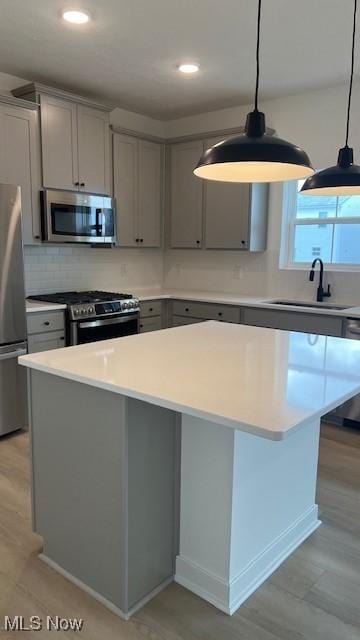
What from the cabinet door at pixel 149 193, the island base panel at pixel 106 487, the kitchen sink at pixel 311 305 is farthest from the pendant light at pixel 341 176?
the cabinet door at pixel 149 193

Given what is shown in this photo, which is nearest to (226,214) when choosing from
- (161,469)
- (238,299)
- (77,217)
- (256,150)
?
(238,299)

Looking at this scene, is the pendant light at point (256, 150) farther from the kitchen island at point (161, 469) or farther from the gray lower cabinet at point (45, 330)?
the gray lower cabinet at point (45, 330)

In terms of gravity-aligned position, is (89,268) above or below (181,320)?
above

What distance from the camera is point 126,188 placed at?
4.48 m

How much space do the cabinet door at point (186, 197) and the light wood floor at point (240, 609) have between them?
301 cm

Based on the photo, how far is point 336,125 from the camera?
395 cm

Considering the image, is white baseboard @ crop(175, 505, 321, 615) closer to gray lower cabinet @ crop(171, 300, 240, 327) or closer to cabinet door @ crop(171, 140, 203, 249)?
gray lower cabinet @ crop(171, 300, 240, 327)

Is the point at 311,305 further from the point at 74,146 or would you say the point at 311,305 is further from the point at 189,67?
the point at 74,146

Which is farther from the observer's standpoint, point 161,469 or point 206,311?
point 206,311

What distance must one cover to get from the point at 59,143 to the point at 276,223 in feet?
6.64

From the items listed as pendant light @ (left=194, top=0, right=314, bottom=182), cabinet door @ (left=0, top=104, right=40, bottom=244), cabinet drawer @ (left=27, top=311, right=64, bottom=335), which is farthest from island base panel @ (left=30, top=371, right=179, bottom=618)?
cabinet door @ (left=0, top=104, right=40, bottom=244)

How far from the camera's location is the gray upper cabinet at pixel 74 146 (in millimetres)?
3678

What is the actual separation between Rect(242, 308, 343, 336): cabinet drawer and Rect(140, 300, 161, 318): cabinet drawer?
881 millimetres

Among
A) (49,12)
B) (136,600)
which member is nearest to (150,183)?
(49,12)
